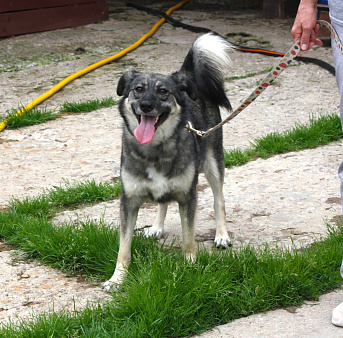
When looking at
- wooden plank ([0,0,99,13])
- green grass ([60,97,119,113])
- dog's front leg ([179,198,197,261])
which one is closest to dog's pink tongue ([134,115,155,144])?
dog's front leg ([179,198,197,261])

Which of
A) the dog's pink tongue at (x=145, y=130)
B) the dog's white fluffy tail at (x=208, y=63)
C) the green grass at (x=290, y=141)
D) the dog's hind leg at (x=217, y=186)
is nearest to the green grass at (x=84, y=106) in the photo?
the green grass at (x=290, y=141)

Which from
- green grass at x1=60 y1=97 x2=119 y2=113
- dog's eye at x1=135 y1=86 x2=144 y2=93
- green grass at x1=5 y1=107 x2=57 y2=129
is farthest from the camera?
green grass at x1=60 y1=97 x2=119 y2=113

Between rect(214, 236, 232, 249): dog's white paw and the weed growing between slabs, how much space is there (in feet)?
1.21

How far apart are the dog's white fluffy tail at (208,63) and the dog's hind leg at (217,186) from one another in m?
0.44

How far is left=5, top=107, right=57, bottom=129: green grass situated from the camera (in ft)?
19.0

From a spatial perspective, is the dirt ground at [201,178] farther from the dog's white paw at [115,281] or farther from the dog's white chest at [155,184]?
the dog's white chest at [155,184]

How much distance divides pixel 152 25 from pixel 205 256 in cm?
711

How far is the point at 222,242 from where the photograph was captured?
3781 millimetres

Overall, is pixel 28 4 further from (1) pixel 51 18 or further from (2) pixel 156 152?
(2) pixel 156 152

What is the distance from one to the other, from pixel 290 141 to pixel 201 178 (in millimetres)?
1015

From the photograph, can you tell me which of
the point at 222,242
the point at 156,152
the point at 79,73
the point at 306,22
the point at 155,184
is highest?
Result: the point at 306,22

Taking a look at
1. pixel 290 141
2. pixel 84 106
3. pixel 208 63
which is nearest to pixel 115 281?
pixel 208 63

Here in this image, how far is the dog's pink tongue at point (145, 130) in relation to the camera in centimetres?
313

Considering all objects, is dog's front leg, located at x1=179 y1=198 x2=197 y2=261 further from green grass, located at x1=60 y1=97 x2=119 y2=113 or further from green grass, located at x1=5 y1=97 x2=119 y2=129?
green grass, located at x1=60 y1=97 x2=119 y2=113
